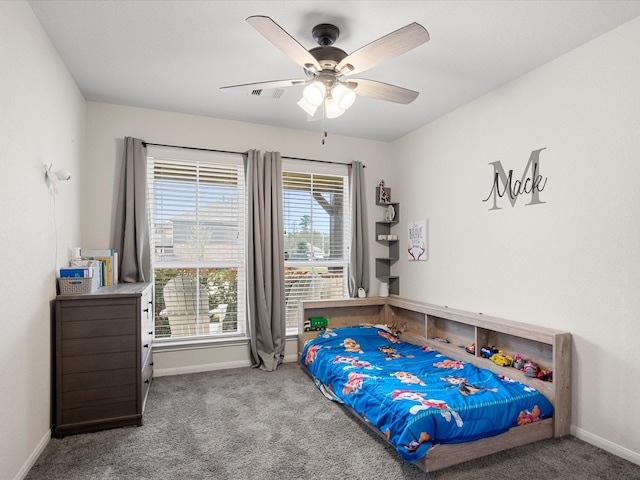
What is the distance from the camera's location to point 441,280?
3729 mm

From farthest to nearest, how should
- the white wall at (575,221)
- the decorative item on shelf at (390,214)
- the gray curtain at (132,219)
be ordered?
the decorative item on shelf at (390,214)
the gray curtain at (132,219)
the white wall at (575,221)

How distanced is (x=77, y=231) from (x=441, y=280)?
3392 millimetres

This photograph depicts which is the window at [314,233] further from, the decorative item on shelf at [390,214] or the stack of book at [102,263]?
the stack of book at [102,263]

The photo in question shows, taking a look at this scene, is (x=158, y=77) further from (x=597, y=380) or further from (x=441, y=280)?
(x=597, y=380)

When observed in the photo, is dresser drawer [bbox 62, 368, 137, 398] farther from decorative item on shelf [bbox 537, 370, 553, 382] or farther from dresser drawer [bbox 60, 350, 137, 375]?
decorative item on shelf [bbox 537, 370, 553, 382]

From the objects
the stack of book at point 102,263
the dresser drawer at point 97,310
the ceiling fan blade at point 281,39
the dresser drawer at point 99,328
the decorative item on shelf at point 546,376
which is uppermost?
the ceiling fan blade at point 281,39

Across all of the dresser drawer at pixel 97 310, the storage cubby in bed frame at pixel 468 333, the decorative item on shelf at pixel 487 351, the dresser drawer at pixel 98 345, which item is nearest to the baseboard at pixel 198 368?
the storage cubby in bed frame at pixel 468 333

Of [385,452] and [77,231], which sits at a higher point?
[77,231]

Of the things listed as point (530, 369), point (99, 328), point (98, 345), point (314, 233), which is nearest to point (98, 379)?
point (98, 345)

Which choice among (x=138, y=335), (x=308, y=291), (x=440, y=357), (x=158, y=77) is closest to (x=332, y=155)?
(x=308, y=291)

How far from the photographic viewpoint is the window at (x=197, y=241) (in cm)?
367

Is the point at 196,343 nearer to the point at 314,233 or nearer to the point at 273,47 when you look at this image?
the point at 314,233

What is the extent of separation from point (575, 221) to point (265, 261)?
2687 mm

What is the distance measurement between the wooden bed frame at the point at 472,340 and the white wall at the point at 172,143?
79 cm
